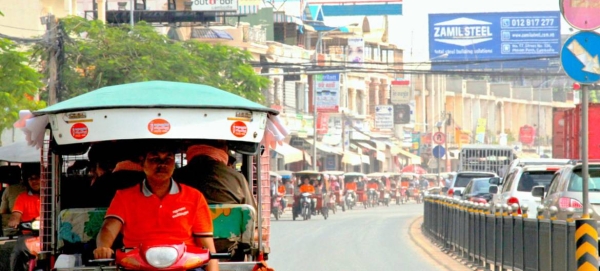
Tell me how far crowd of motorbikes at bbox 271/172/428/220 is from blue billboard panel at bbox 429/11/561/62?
710cm

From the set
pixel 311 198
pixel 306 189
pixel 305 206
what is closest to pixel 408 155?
pixel 311 198

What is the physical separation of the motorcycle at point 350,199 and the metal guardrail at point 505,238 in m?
39.7

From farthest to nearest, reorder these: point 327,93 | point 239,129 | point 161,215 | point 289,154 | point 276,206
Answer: point 327,93, point 289,154, point 276,206, point 239,129, point 161,215

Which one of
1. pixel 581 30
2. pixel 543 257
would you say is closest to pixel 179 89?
pixel 581 30

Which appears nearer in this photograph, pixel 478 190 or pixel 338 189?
pixel 478 190

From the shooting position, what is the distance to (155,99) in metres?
8.34

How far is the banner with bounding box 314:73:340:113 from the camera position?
7194 cm

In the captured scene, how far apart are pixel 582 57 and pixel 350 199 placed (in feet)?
181

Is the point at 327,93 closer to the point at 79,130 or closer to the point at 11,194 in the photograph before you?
the point at 11,194

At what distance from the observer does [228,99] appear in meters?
8.77

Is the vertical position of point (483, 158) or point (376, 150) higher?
point (483, 158)

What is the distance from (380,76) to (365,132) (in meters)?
9.08

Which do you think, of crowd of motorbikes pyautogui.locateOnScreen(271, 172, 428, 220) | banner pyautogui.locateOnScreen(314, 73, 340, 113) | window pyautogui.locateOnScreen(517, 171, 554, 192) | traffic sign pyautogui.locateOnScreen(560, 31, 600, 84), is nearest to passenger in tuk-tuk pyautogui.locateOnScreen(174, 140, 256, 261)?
traffic sign pyautogui.locateOnScreen(560, 31, 600, 84)

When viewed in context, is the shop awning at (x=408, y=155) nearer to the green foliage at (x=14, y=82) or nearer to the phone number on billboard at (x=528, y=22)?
the phone number on billboard at (x=528, y=22)
